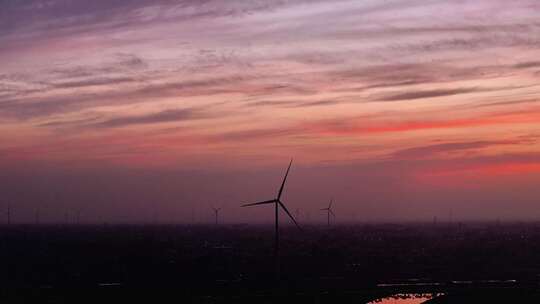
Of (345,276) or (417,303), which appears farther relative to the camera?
(345,276)

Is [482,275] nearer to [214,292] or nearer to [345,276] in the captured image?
[345,276]

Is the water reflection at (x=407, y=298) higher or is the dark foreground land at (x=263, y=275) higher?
the dark foreground land at (x=263, y=275)

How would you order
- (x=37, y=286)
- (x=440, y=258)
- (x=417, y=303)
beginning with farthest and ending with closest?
(x=440, y=258), (x=37, y=286), (x=417, y=303)

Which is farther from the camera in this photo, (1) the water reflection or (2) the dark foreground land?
(2) the dark foreground land

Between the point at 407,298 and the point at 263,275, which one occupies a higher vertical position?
the point at 263,275

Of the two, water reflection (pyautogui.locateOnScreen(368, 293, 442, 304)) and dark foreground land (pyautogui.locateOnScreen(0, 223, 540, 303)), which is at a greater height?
dark foreground land (pyautogui.locateOnScreen(0, 223, 540, 303))

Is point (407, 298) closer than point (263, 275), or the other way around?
point (407, 298)

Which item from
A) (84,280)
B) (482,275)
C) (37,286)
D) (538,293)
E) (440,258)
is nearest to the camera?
(538,293)

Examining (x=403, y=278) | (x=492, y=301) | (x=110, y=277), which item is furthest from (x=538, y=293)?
(x=110, y=277)
